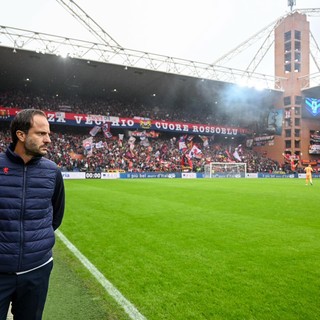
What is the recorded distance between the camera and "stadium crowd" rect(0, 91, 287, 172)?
40.6 m

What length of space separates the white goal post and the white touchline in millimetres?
38103

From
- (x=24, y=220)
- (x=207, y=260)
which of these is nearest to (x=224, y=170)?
(x=207, y=260)

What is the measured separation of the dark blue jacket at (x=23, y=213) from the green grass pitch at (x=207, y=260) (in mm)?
1580

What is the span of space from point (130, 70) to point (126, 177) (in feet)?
44.9

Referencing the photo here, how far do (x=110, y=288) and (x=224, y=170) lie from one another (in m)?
42.8

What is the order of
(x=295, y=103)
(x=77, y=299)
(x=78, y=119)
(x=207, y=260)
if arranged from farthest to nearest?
(x=295, y=103) < (x=78, y=119) < (x=207, y=260) < (x=77, y=299)

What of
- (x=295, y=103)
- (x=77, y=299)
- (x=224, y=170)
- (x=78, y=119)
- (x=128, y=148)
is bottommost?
(x=77, y=299)

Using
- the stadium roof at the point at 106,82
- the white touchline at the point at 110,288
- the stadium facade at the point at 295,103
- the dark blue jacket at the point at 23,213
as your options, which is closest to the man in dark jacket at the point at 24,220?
the dark blue jacket at the point at 23,213

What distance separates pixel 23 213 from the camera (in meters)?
2.25

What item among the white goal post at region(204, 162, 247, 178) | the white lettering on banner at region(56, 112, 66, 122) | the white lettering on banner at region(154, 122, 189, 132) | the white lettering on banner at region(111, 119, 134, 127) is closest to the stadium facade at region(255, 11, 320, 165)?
the white goal post at region(204, 162, 247, 178)

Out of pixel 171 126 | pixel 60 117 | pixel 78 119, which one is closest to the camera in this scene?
pixel 60 117

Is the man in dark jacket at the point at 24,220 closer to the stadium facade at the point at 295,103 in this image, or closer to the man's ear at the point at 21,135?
the man's ear at the point at 21,135

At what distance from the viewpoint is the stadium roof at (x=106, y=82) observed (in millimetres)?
36969

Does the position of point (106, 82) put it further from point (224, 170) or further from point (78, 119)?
point (224, 170)
